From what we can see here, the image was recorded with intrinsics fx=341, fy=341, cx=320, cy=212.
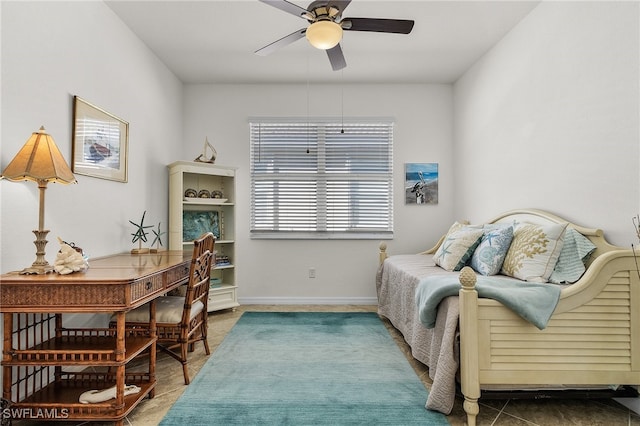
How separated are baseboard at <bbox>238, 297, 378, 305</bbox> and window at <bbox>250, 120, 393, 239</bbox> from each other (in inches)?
33.8

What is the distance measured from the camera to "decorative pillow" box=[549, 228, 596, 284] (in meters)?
2.05

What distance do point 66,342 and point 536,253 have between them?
9.29ft

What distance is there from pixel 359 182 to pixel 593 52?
249 cm

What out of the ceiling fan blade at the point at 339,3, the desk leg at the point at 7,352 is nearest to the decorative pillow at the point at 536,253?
the ceiling fan blade at the point at 339,3

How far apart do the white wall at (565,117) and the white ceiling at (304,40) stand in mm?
350

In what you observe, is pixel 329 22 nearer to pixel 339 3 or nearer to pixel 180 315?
pixel 339 3

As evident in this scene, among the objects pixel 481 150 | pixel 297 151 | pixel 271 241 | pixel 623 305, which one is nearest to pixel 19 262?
pixel 271 241

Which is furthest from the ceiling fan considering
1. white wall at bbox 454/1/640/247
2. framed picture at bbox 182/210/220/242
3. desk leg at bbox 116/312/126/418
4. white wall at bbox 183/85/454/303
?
framed picture at bbox 182/210/220/242

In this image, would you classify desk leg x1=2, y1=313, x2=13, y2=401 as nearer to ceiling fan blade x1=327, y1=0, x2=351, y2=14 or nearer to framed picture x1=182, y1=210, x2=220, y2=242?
framed picture x1=182, y1=210, x2=220, y2=242

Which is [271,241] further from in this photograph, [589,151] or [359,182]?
[589,151]

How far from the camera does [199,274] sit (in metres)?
2.29

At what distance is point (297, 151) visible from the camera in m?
4.20

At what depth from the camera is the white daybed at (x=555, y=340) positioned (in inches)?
66.9

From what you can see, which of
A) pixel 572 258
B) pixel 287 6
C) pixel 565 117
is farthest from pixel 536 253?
pixel 287 6
